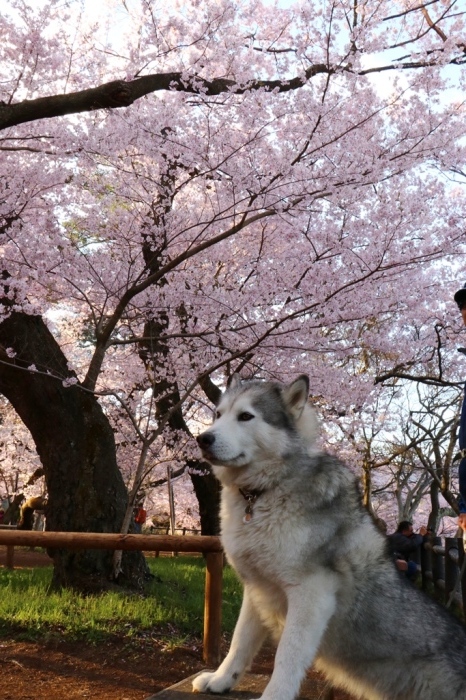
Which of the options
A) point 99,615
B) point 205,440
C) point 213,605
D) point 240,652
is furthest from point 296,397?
point 99,615

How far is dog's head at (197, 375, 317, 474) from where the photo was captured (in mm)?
3062

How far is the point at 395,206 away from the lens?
11125 millimetres

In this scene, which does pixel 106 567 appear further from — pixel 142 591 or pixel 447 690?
pixel 447 690

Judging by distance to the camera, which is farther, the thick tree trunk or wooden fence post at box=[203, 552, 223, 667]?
the thick tree trunk

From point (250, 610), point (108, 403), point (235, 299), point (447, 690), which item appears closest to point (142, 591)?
point (235, 299)

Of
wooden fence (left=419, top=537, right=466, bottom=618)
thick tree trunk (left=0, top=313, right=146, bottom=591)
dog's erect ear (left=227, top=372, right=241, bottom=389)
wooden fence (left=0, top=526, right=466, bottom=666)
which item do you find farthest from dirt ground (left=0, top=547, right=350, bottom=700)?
wooden fence (left=419, top=537, right=466, bottom=618)

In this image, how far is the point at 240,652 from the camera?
3.28 metres

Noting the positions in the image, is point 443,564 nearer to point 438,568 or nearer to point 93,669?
point 438,568

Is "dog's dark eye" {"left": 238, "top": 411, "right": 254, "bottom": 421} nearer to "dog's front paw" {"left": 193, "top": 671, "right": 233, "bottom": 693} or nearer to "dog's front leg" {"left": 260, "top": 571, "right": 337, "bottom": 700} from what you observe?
"dog's front leg" {"left": 260, "top": 571, "right": 337, "bottom": 700}

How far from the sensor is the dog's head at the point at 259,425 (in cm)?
306

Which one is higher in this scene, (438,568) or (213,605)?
(438,568)

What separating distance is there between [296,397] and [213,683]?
4.73 feet

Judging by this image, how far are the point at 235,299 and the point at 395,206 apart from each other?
120 inches

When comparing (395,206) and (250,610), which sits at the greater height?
(395,206)
